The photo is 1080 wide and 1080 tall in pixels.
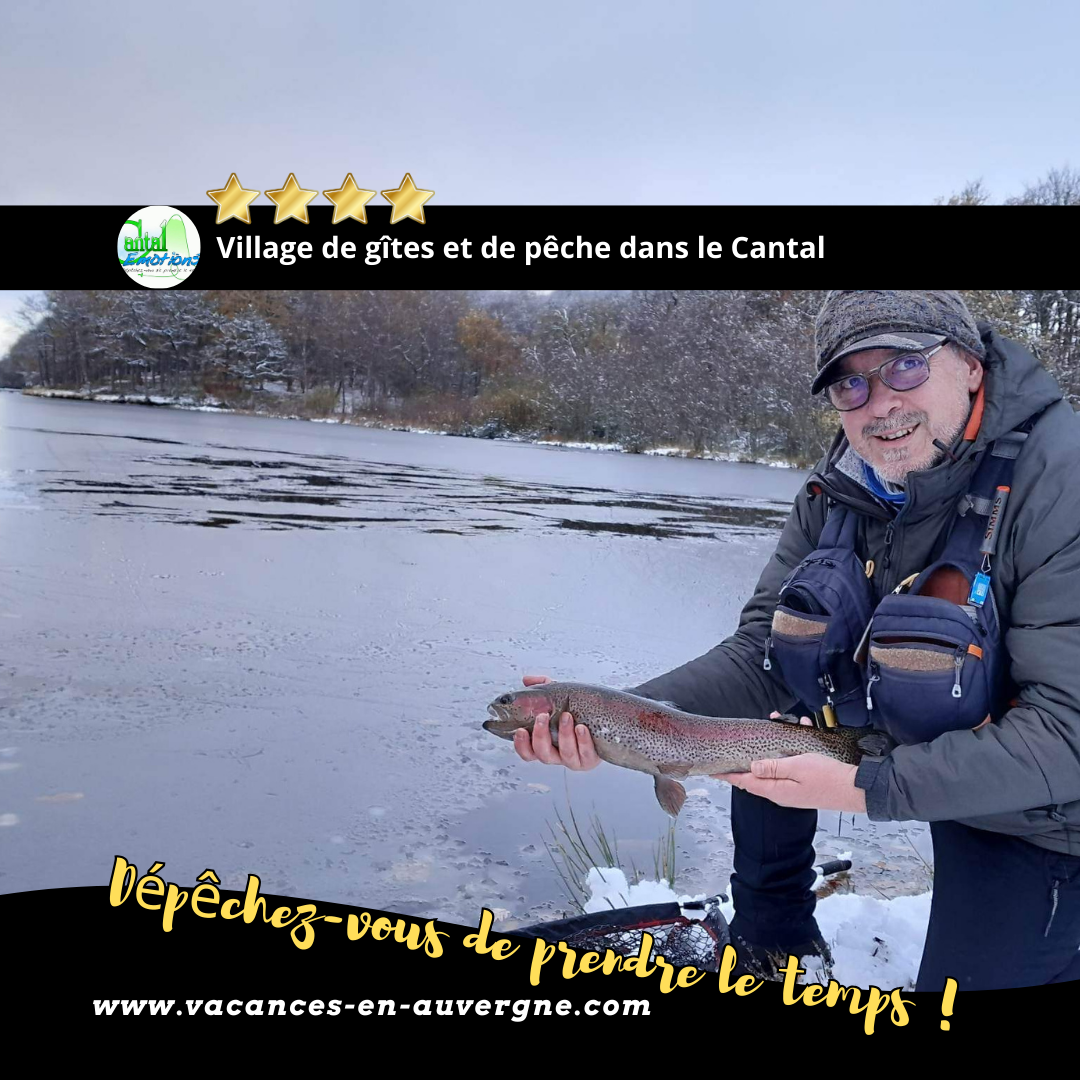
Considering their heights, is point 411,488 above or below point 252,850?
above

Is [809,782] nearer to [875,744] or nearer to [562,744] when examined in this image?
[875,744]

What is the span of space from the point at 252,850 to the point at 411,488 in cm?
1042

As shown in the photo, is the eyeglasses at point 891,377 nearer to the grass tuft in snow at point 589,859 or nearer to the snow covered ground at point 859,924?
the snow covered ground at point 859,924

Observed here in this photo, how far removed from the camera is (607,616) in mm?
6562

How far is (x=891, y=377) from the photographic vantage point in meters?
1.94

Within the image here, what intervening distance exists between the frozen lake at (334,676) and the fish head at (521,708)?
84cm

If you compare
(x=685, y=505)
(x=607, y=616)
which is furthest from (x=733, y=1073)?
(x=685, y=505)

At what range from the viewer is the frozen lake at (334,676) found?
3.06 metres

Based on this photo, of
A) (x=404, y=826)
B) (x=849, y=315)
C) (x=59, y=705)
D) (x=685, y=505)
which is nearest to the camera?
(x=849, y=315)

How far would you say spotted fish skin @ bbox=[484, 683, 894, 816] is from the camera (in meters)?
1.94

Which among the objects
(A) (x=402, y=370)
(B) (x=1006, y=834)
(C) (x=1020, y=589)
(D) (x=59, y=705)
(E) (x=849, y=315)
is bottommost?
(D) (x=59, y=705)

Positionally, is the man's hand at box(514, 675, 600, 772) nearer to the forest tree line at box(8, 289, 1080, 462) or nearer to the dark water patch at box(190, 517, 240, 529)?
the dark water patch at box(190, 517, 240, 529)

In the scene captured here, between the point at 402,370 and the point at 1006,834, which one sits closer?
the point at 1006,834

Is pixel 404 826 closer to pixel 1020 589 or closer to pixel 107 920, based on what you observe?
pixel 107 920
